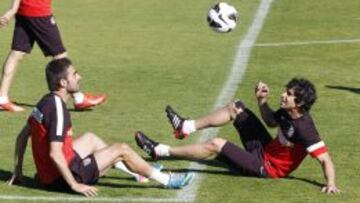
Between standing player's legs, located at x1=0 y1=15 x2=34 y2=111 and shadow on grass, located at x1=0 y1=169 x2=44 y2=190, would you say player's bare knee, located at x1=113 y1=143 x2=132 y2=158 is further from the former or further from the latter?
standing player's legs, located at x1=0 y1=15 x2=34 y2=111

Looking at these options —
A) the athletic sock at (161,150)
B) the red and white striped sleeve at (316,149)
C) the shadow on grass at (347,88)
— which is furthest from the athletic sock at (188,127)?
the shadow on grass at (347,88)

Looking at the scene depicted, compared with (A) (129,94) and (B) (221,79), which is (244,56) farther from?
(A) (129,94)

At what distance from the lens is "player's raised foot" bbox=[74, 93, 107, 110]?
1195 centimetres

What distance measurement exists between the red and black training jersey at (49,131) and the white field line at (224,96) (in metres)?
0.30

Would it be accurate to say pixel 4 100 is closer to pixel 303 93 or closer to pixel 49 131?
pixel 49 131

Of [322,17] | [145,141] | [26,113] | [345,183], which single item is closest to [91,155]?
[145,141]

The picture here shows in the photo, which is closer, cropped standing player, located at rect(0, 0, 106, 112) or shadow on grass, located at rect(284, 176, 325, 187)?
shadow on grass, located at rect(284, 176, 325, 187)

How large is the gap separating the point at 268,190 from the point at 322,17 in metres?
11.2

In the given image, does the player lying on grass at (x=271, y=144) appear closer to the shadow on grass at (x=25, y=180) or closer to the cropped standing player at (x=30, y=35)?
the shadow on grass at (x=25, y=180)

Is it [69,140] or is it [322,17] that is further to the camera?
[322,17]

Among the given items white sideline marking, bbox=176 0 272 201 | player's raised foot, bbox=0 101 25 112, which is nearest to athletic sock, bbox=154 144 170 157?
white sideline marking, bbox=176 0 272 201

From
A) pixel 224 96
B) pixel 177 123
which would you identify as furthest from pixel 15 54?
pixel 177 123

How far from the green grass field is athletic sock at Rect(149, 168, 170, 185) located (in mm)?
96

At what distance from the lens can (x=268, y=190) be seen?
885 cm
